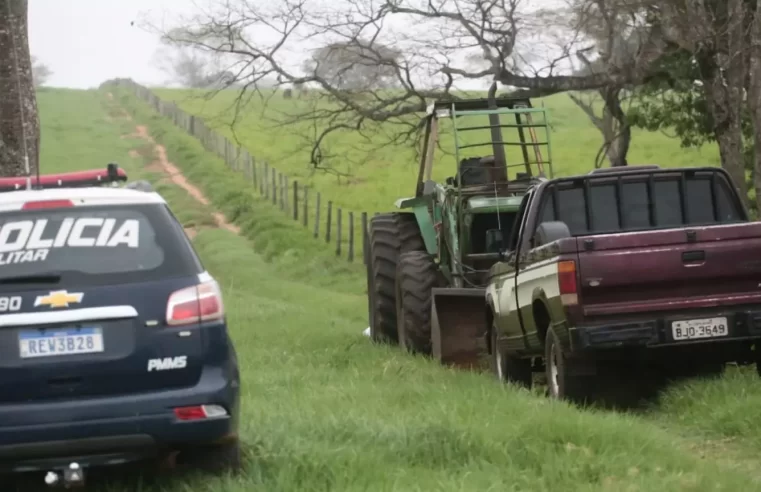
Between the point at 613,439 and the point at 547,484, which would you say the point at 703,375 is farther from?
the point at 547,484

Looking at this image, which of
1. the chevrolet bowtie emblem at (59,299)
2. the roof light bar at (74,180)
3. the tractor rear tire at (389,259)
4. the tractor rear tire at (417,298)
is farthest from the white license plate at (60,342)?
the tractor rear tire at (389,259)

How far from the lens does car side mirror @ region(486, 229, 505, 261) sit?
12859mm

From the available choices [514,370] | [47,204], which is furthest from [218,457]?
[514,370]

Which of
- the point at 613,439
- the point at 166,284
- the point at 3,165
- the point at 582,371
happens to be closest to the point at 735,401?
the point at 582,371

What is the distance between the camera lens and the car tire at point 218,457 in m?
6.73

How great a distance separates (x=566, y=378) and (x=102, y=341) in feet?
14.1

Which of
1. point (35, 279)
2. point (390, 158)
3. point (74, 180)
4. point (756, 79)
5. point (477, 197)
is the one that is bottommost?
point (477, 197)

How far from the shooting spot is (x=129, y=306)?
623 cm

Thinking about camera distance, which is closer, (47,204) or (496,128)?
(47,204)

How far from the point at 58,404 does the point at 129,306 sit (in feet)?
1.85

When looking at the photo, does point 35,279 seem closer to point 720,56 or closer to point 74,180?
point 74,180

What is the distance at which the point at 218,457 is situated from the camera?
22.2 feet

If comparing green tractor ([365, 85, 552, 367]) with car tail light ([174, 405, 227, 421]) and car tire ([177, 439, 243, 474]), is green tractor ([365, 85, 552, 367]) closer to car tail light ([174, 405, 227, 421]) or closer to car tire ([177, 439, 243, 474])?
car tire ([177, 439, 243, 474])

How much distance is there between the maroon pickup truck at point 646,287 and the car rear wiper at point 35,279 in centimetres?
392
